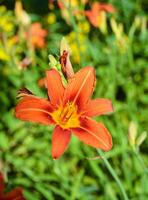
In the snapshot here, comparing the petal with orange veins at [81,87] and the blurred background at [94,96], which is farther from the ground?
the petal with orange veins at [81,87]

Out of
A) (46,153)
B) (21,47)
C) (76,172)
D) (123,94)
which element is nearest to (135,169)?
(76,172)

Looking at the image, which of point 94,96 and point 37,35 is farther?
point 37,35

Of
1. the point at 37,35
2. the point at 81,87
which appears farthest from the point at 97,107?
the point at 37,35

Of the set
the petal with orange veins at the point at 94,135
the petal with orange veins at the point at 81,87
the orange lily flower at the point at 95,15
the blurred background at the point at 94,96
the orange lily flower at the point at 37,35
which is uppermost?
the petal with orange veins at the point at 81,87

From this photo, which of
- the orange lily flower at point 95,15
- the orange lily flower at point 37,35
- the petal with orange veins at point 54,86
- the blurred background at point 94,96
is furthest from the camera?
the orange lily flower at point 37,35

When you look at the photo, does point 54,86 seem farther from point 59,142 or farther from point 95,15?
point 95,15

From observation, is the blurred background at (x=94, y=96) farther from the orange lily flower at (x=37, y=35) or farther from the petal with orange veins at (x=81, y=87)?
the petal with orange veins at (x=81, y=87)

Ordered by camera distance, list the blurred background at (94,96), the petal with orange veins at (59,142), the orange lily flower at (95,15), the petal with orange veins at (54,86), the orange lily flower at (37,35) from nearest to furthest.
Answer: the petal with orange veins at (59,142)
the petal with orange veins at (54,86)
the blurred background at (94,96)
the orange lily flower at (95,15)
the orange lily flower at (37,35)

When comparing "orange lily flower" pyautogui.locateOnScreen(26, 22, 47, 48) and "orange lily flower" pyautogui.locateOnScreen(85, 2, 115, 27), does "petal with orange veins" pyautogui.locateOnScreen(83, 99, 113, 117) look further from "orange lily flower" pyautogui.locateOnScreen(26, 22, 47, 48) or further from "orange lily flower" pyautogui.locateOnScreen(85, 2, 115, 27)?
"orange lily flower" pyautogui.locateOnScreen(26, 22, 47, 48)

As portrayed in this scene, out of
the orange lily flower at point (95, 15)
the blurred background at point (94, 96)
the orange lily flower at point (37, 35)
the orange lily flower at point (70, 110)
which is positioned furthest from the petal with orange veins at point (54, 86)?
the orange lily flower at point (37, 35)
